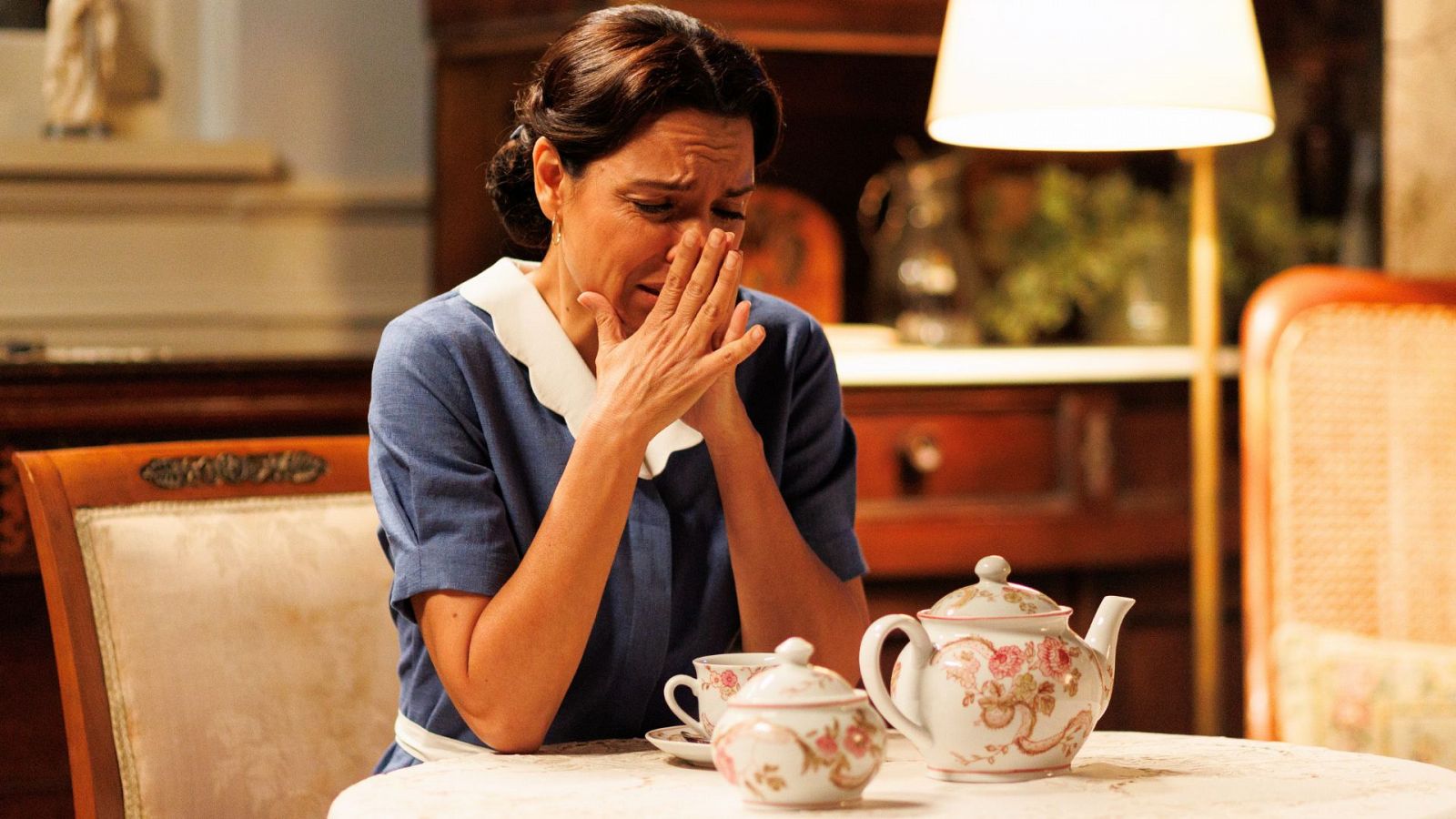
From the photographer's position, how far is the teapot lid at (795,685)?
3.67ft

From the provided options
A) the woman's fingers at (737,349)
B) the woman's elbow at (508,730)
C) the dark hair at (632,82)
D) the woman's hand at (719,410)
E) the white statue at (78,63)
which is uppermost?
the white statue at (78,63)

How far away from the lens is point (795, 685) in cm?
112

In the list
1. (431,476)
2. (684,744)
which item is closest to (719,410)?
(431,476)

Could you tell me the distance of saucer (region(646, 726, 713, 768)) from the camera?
1290 millimetres

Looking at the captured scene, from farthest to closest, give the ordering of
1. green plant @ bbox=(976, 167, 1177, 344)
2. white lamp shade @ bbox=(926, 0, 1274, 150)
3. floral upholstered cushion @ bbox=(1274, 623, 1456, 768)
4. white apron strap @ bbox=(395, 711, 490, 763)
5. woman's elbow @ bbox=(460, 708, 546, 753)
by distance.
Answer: green plant @ bbox=(976, 167, 1177, 344) < floral upholstered cushion @ bbox=(1274, 623, 1456, 768) < white lamp shade @ bbox=(926, 0, 1274, 150) < white apron strap @ bbox=(395, 711, 490, 763) < woman's elbow @ bbox=(460, 708, 546, 753)

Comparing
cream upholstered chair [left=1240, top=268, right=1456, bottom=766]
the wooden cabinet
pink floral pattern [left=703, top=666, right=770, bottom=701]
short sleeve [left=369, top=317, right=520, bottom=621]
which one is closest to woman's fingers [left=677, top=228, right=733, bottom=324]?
short sleeve [left=369, top=317, right=520, bottom=621]

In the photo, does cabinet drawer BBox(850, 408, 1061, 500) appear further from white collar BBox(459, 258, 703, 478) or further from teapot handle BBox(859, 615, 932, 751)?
teapot handle BBox(859, 615, 932, 751)

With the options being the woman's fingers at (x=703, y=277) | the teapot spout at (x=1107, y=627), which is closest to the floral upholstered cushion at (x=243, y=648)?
the woman's fingers at (x=703, y=277)

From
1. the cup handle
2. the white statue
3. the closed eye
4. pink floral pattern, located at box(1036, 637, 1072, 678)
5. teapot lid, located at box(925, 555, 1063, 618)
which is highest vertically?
the white statue

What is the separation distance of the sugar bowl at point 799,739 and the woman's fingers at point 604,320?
0.44 metres

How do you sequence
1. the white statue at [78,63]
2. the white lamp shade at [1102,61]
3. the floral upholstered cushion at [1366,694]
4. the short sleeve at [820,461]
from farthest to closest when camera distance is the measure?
the white statue at [78,63]
the floral upholstered cushion at [1366,694]
the white lamp shade at [1102,61]
the short sleeve at [820,461]

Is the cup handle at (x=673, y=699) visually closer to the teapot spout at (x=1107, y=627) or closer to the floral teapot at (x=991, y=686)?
the floral teapot at (x=991, y=686)

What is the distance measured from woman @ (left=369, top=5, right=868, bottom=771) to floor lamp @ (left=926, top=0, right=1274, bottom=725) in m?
0.44

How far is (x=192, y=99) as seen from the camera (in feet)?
10.00
